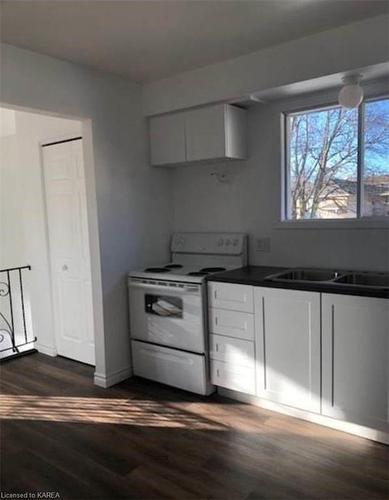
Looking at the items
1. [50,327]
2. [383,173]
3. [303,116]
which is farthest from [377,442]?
[50,327]

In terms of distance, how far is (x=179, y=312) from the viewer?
10.4ft

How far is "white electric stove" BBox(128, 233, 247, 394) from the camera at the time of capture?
3.07 m

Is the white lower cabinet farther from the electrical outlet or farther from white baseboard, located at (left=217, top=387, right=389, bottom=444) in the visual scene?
the electrical outlet

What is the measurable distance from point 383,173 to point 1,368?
361cm

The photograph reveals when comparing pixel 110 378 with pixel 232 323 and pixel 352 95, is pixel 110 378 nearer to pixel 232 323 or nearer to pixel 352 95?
pixel 232 323

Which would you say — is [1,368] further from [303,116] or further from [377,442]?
[303,116]

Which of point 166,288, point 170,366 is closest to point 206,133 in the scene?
point 166,288

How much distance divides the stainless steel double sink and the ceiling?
1554mm

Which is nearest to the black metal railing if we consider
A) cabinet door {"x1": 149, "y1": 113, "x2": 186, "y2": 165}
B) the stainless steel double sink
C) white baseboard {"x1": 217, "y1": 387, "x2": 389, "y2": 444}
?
cabinet door {"x1": 149, "y1": 113, "x2": 186, "y2": 165}

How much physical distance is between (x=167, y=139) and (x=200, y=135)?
1.14 feet

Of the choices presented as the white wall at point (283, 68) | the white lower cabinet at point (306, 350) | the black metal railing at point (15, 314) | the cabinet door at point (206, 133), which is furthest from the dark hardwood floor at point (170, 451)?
the white wall at point (283, 68)

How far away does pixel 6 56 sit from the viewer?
8.57ft

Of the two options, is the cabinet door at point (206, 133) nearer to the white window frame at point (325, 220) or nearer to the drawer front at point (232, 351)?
the white window frame at point (325, 220)

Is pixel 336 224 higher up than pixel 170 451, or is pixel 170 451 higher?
pixel 336 224
